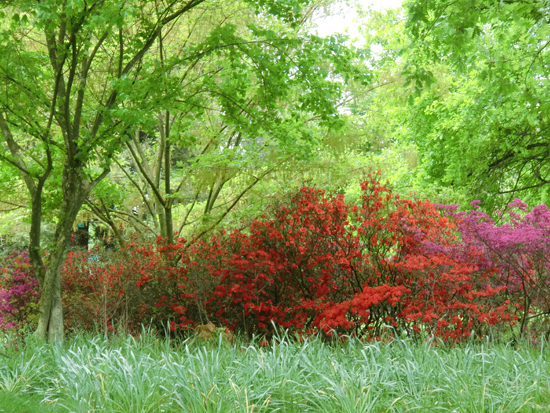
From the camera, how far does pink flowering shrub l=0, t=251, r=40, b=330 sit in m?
7.97

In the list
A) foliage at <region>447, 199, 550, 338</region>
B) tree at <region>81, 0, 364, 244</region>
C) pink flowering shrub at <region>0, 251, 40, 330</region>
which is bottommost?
pink flowering shrub at <region>0, 251, 40, 330</region>

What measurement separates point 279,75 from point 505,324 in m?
4.27

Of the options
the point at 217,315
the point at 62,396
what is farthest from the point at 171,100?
the point at 62,396

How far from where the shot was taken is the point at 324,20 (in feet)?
32.5

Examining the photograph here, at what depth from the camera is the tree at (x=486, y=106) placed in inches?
206

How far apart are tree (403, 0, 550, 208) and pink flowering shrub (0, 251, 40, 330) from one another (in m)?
6.53

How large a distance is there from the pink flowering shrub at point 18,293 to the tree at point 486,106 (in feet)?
21.4

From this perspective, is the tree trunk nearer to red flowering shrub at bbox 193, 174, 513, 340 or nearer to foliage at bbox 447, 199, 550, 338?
red flowering shrub at bbox 193, 174, 513, 340

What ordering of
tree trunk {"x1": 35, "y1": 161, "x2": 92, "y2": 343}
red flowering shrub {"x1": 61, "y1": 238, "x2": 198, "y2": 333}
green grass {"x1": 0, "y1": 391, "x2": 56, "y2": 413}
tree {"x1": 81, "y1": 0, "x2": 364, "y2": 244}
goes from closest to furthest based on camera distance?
green grass {"x1": 0, "y1": 391, "x2": 56, "y2": 413}
tree trunk {"x1": 35, "y1": 161, "x2": 92, "y2": 343}
tree {"x1": 81, "y1": 0, "x2": 364, "y2": 244}
red flowering shrub {"x1": 61, "y1": 238, "x2": 198, "y2": 333}

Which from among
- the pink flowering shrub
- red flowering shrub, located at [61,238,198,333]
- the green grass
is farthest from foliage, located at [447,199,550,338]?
the pink flowering shrub

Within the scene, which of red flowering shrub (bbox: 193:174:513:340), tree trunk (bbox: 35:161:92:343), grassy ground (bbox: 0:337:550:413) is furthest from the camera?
tree trunk (bbox: 35:161:92:343)

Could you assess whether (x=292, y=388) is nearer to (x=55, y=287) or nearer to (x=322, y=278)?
(x=322, y=278)

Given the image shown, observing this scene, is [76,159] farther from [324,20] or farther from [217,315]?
[324,20]

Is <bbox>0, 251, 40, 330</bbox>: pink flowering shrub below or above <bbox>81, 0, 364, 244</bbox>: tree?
below
